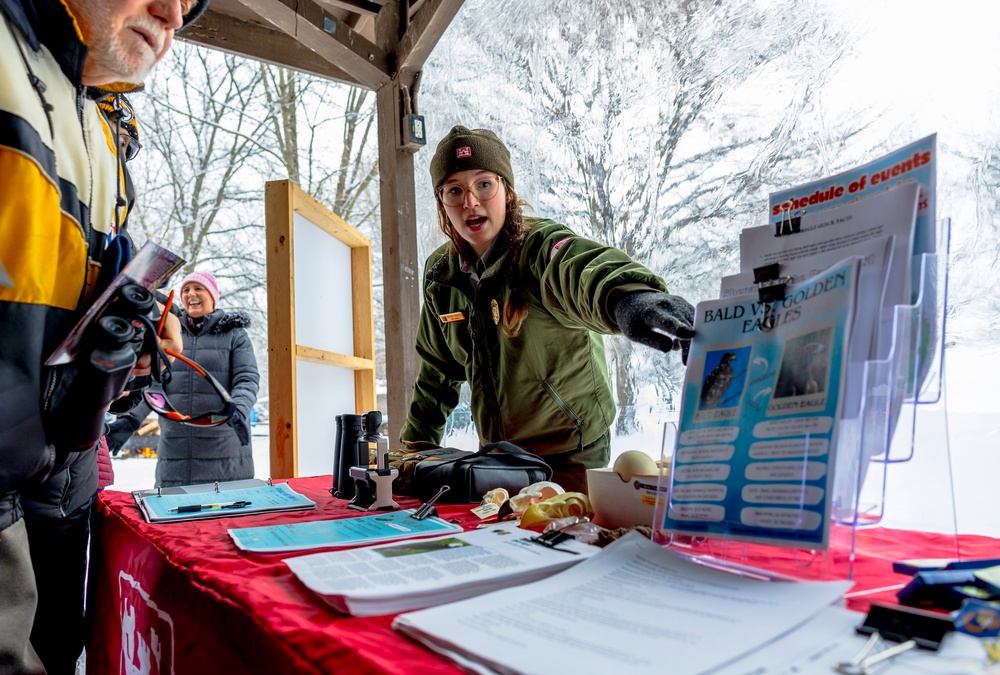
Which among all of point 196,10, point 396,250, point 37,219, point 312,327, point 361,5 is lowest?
point 312,327

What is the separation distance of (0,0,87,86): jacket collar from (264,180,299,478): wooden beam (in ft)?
5.93

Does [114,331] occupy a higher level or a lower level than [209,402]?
higher

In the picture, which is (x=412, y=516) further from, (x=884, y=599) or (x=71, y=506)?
(x=71, y=506)

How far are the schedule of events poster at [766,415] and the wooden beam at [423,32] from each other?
2.17 metres

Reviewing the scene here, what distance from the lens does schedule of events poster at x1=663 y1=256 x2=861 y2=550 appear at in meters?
0.54

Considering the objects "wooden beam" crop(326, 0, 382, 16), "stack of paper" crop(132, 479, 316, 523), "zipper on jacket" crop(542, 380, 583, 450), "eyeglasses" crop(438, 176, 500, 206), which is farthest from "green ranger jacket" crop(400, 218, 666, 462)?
"wooden beam" crop(326, 0, 382, 16)

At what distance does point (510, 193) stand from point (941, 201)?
4.39 ft

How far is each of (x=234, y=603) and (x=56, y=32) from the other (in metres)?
0.83

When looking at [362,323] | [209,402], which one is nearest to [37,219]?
[209,402]

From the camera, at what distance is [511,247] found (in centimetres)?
159

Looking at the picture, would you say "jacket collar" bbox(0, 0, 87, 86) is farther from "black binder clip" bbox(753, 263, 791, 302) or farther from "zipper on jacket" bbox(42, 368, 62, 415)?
"black binder clip" bbox(753, 263, 791, 302)

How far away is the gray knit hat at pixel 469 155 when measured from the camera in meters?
1.68

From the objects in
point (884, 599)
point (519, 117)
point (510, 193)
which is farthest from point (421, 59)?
point (884, 599)

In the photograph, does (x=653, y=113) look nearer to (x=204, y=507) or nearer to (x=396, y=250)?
(x=396, y=250)
